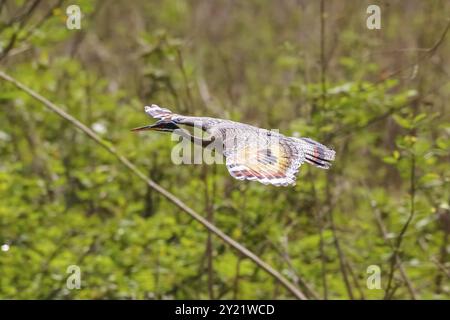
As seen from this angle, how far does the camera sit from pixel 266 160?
67.4 inches

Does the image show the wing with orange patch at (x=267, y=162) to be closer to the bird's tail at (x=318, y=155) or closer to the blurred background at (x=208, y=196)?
the bird's tail at (x=318, y=155)

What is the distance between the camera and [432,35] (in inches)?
269

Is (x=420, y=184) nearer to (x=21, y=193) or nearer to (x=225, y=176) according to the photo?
(x=225, y=176)

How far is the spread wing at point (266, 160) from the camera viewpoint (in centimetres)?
157

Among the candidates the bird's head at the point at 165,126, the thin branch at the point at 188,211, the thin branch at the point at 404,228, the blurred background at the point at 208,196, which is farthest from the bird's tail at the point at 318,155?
the thin branch at the point at 404,228

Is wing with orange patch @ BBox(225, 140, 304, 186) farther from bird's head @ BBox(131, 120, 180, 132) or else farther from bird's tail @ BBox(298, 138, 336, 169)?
bird's head @ BBox(131, 120, 180, 132)

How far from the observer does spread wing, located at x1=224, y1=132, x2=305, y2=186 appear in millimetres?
1569

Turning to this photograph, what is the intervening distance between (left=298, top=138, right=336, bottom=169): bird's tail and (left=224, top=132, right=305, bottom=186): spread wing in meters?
0.02

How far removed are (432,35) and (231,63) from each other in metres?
2.96

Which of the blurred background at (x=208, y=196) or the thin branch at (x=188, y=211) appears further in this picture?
the blurred background at (x=208, y=196)

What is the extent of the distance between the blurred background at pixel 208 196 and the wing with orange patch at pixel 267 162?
70.0 inches

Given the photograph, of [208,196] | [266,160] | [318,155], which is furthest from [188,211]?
[266,160]

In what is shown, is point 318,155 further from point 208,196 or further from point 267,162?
point 208,196
